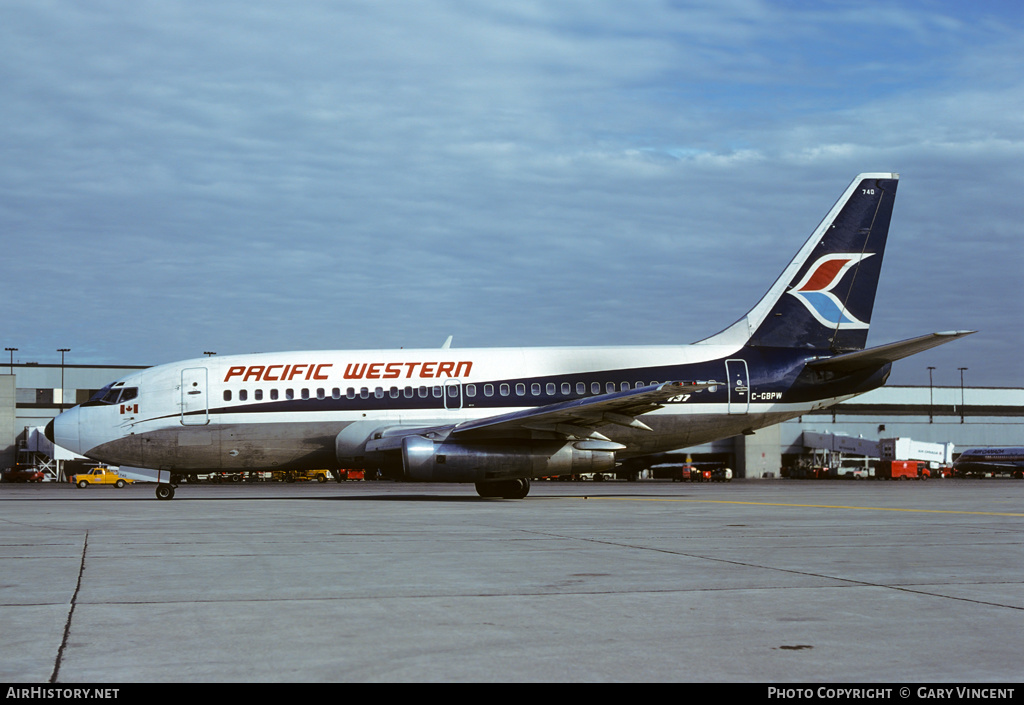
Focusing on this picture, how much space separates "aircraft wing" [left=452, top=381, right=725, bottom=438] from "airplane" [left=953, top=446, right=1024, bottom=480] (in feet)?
225

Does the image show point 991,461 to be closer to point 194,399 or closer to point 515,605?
point 194,399

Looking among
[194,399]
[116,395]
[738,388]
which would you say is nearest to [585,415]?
[738,388]

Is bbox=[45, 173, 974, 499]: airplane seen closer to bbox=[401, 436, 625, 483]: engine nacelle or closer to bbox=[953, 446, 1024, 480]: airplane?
bbox=[401, 436, 625, 483]: engine nacelle

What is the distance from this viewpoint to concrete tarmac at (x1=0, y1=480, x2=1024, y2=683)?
18.4 feet

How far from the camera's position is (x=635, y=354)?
99.1 feet

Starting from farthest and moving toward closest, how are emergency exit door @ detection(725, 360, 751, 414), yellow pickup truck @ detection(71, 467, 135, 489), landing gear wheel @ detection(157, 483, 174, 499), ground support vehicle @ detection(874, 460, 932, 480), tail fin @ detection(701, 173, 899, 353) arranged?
1. ground support vehicle @ detection(874, 460, 932, 480)
2. yellow pickup truck @ detection(71, 467, 135, 489)
3. tail fin @ detection(701, 173, 899, 353)
4. emergency exit door @ detection(725, 360, 751, 414)
5. landing gear wheel @ detection(157, 483, 174, 499)

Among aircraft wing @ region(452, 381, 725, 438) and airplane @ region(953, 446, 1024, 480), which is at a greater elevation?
aircraft wing @ region(452, 381, 725, 438)

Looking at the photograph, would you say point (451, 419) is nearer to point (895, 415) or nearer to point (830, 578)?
point (830, 578)

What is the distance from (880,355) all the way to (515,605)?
23.9 metres

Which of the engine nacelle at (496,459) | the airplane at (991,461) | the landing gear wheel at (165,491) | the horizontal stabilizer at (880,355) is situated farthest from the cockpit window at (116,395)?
the airplane at (991,461)

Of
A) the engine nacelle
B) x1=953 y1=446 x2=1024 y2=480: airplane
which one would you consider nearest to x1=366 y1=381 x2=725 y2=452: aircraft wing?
the engine nacelle

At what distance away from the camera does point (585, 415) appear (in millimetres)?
26719
